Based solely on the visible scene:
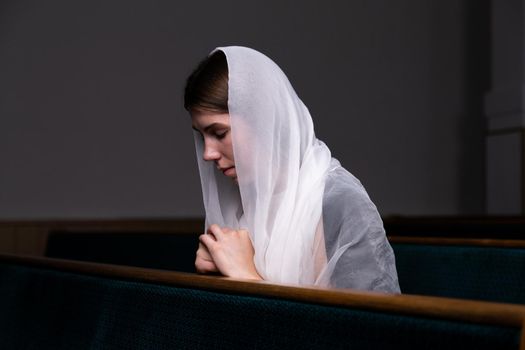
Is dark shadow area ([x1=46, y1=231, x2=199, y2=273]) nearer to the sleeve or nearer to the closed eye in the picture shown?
the closed eye

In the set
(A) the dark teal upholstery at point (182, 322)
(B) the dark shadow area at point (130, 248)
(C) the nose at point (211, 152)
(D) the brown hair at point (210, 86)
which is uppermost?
(D) the brown hair at point (210, 86)

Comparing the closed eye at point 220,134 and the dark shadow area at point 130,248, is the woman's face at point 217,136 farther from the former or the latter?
the dark shadow area at point 130,248

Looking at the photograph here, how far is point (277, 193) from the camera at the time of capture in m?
2.04

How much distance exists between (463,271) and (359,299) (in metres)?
1.52

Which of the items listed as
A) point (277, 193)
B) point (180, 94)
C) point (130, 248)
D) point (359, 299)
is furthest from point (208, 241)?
point (180, 94)

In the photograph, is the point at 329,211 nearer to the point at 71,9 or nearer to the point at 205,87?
the point at 205,87

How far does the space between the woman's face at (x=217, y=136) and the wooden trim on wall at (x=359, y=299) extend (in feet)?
1.57

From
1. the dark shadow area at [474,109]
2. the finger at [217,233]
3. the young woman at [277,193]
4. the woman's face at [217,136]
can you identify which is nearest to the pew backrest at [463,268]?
the young woman at [277,193]

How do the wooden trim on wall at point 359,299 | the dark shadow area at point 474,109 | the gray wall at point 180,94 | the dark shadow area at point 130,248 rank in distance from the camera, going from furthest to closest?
the dark shadow area at point 474,109
the gray wall at point 180,94
the dark shadow area at point 130,248
the wooden trim on wall at point 359,299

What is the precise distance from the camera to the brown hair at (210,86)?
6.88ft

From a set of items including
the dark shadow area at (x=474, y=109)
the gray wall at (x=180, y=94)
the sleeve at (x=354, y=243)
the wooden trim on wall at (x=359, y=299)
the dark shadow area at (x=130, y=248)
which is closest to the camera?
the wooden trim on wall at (x=359, y=299)

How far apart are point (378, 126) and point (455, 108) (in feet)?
2.75

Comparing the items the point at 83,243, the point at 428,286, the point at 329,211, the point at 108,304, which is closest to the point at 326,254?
the point at 329,211

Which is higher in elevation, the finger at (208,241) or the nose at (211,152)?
the nose at (211,152)
